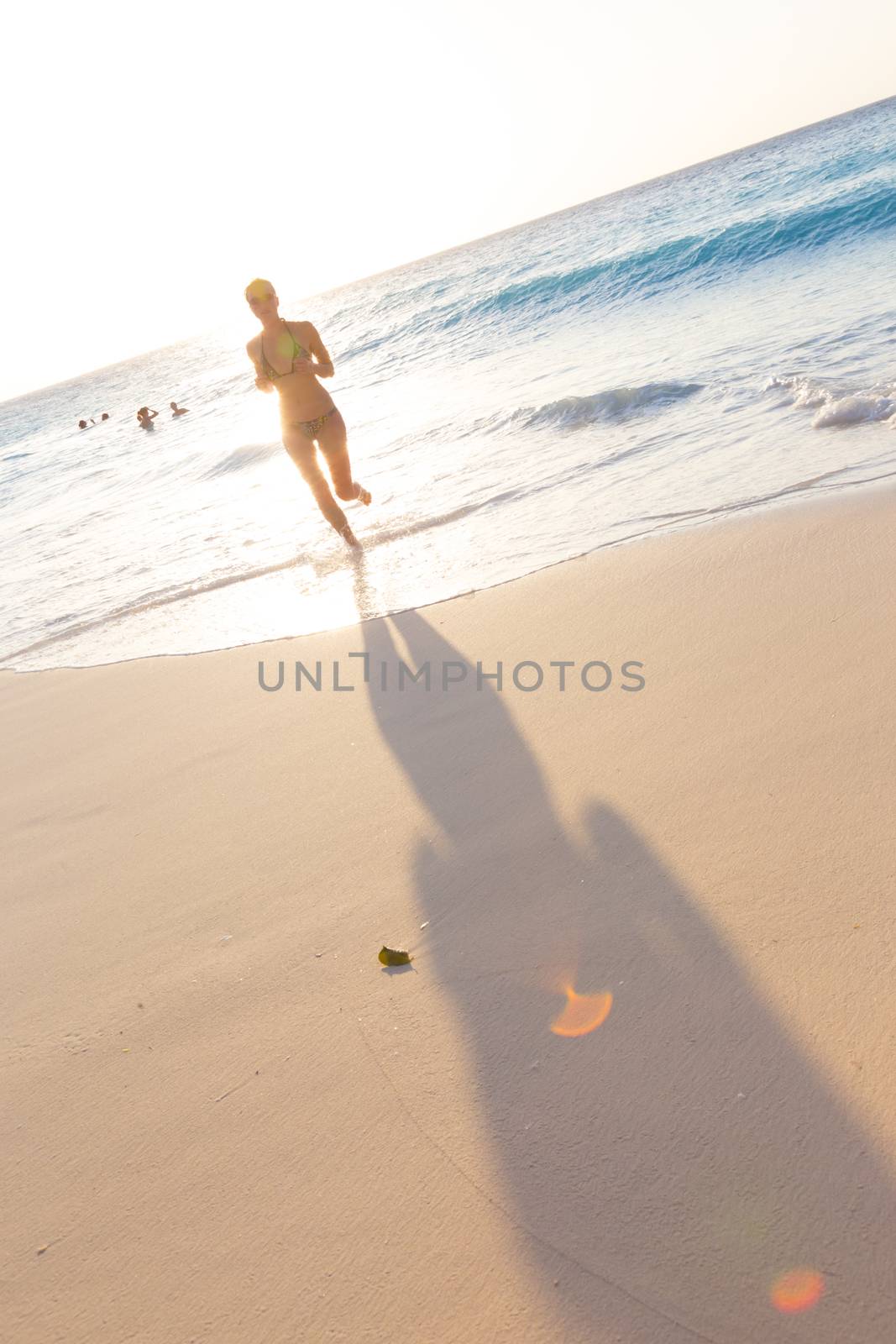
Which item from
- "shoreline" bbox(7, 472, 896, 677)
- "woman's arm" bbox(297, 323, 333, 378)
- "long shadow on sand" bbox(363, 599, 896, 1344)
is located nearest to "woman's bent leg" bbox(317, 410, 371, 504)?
"woman's arm" bbox(297, 323, 333, 378)

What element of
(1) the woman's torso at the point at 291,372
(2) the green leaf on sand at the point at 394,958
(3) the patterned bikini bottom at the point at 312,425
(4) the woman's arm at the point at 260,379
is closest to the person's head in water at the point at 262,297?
(1) the woman's torso at the point at 291,372

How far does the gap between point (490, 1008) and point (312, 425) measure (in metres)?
4.31

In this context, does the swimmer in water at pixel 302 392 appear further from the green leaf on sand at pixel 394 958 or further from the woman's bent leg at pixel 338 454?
the green leaf on sand at pixel 394 958

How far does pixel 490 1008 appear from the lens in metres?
1.94

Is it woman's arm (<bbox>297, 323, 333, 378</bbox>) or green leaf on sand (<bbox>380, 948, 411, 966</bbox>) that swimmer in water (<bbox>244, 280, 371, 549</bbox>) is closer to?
woman's arm (<bbox>297, 323, 333, 378</bbox>)

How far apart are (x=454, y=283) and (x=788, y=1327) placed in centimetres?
3133

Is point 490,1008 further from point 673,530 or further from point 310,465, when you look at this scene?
point 310,465

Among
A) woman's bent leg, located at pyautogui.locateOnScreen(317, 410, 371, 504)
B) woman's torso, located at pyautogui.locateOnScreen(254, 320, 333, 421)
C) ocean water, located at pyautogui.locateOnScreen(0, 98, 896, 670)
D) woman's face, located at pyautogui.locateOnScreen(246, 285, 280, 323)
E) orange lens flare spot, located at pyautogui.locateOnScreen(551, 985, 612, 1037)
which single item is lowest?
ocean water, located at pyautogui.locateOnScreen(0, 98, 896, 670)

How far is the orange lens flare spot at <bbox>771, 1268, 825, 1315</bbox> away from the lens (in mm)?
1296

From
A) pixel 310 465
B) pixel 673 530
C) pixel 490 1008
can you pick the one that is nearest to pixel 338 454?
pixel 310 465

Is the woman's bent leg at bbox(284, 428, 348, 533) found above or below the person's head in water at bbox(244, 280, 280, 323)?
below

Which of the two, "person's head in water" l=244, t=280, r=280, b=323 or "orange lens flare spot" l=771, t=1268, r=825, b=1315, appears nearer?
"orange lens flare spot" l=771, t=1268, r=825, b=1315

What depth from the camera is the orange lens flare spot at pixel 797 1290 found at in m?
1.30

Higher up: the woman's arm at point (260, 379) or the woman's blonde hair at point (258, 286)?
the woman's blonde hair at point (258, 286)
